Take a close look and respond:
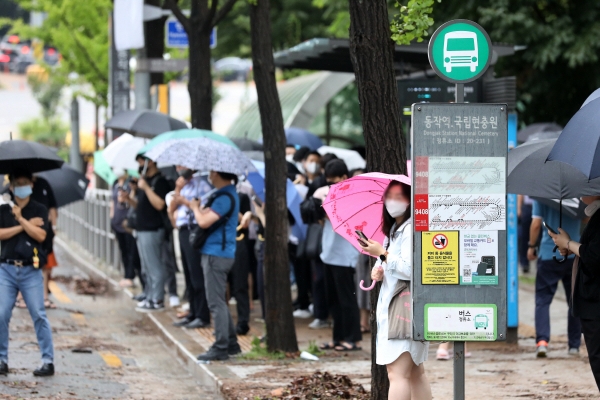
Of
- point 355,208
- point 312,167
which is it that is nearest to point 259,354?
point 312,167

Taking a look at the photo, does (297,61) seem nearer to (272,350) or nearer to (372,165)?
(272,350)

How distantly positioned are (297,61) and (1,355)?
6.43 m

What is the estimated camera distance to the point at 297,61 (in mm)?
14141

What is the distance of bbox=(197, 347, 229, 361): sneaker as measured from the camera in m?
9.80

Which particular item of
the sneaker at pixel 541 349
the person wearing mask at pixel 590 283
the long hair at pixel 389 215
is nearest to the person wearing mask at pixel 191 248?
the sneaker at pixel 541 349

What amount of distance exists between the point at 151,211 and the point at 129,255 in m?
2.96

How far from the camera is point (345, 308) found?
10.2 m

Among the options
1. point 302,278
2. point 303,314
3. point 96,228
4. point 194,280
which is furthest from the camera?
point 96,228

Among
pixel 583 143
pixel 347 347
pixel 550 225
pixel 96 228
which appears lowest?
pixel 96 228

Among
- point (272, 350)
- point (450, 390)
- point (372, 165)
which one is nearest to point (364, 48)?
point (372, 165)

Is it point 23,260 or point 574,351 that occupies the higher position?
point 23,260

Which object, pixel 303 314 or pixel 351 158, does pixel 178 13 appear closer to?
pixel 351 158

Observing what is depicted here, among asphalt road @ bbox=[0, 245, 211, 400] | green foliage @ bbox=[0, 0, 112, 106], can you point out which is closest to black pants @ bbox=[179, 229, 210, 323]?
asphalt road @ bbox=[0, 245, 211, 400]

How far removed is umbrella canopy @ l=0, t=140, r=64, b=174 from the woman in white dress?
456 cm
